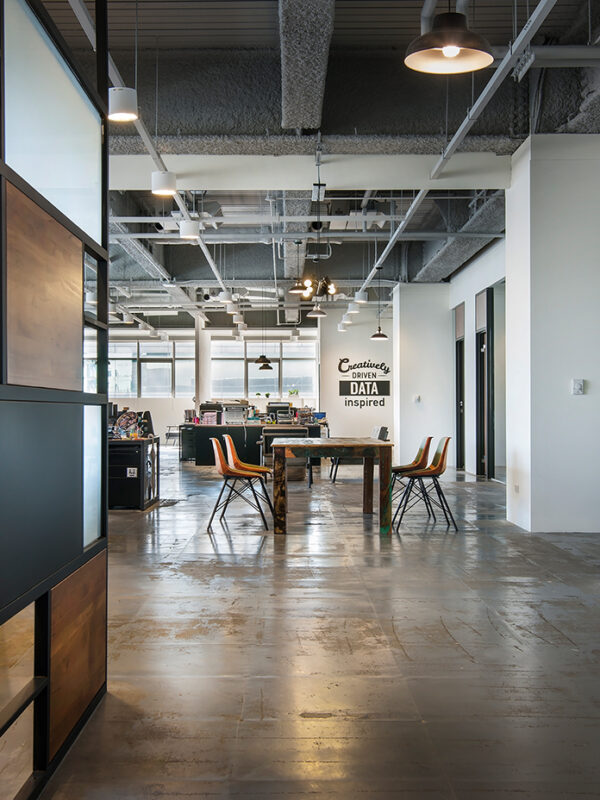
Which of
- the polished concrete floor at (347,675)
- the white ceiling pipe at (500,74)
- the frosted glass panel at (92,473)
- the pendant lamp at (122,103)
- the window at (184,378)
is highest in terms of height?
the white ceiling pipe at (500,74)

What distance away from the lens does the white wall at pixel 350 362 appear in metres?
16.6

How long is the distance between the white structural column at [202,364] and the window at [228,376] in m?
0.32

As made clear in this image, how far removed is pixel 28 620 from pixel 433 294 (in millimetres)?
10819

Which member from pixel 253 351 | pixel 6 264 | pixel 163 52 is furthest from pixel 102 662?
pixel 253 351

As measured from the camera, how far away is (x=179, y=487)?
33.1 ft

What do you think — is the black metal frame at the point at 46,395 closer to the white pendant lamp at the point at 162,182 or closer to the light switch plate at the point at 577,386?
the white pendant lamp at the point at 162,182

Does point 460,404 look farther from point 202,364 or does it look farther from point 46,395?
point 46,395

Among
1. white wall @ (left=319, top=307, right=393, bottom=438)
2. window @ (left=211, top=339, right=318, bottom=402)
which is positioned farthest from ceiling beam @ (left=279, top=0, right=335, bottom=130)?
window @ (left=211, top=339, right=318, bottom=402)

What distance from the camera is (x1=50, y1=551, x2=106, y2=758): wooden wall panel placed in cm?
220

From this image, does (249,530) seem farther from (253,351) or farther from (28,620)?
(253,351)

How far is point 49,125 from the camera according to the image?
7.37 feet

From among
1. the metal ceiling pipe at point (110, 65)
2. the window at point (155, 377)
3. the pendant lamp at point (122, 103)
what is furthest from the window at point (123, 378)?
the pendant lamp at point (122, 103)

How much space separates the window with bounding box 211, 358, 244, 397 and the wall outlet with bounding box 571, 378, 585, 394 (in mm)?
14860

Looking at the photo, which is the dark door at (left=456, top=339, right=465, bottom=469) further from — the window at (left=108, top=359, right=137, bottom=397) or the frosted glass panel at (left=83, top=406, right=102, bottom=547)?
the window at (left=108, top=359, right=137, bottom=397)
